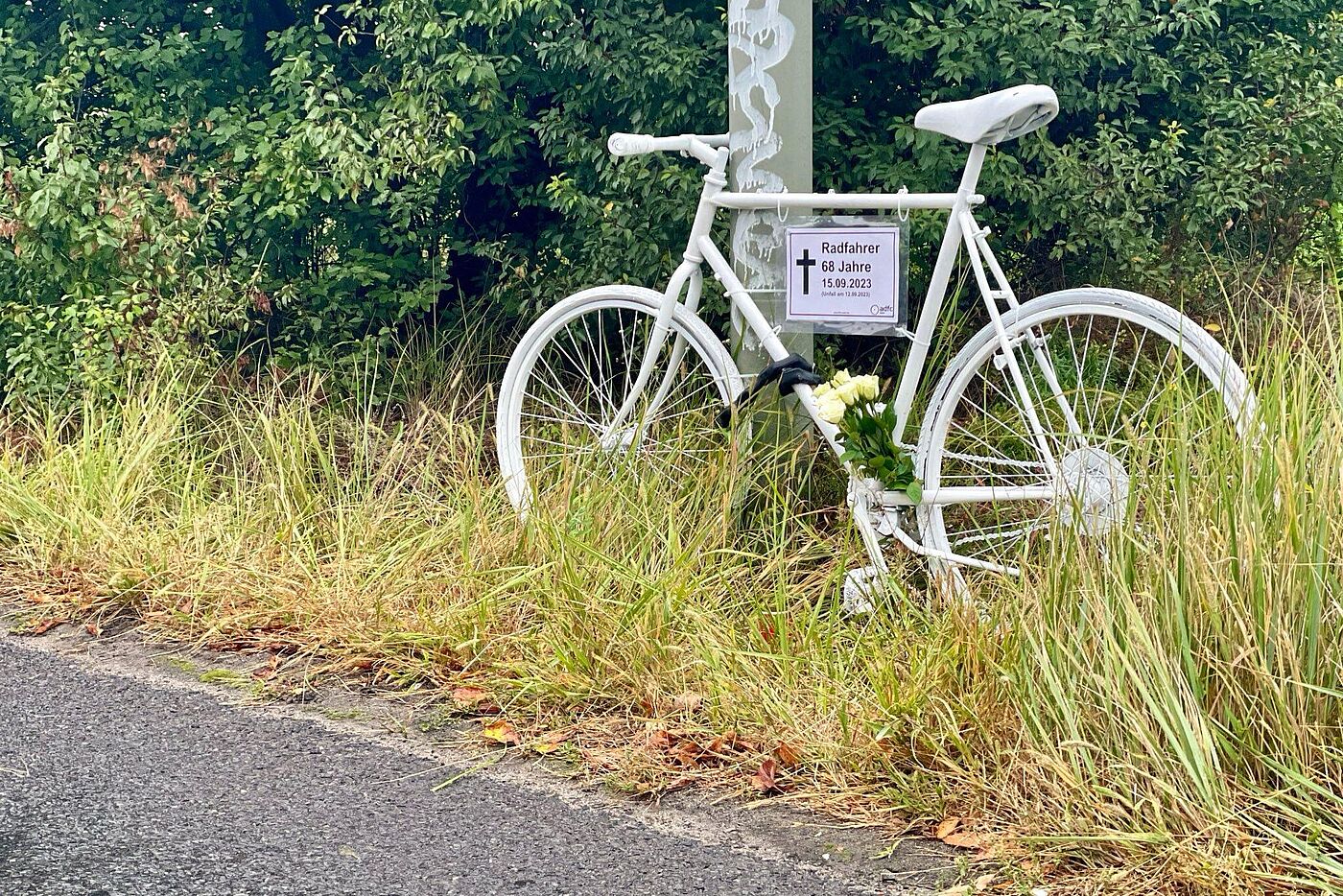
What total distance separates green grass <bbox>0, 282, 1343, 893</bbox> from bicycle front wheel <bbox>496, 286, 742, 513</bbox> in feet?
0.37

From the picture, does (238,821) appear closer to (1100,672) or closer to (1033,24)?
(1100,672)

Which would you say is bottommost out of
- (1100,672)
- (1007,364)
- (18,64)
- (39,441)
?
(39,441)

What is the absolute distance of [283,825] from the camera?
288 centimetres

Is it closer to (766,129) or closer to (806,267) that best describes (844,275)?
(806,267)

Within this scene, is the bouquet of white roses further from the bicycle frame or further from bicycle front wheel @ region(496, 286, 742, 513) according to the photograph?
bicycle front wheel @ region(496, 286, 742, 513)

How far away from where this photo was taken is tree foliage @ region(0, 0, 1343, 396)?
5082 millimetres

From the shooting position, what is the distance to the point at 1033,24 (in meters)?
4.91

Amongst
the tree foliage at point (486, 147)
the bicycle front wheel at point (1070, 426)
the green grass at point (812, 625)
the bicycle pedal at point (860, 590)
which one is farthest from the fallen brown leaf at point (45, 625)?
the bicycle front wheel at point (1070, 426)

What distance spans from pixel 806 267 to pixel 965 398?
58 centimetres

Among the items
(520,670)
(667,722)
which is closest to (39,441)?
(520,670)

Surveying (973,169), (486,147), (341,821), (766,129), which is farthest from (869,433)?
(486,147)

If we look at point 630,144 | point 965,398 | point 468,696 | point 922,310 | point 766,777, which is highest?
point 630,144

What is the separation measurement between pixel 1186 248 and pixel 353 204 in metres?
3.19

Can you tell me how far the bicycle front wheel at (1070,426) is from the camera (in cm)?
305
